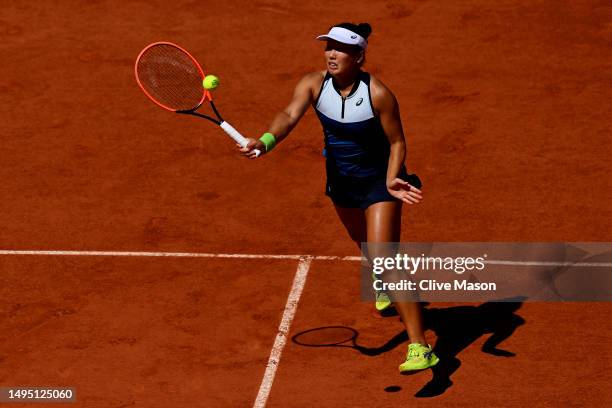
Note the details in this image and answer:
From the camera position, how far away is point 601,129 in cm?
1477

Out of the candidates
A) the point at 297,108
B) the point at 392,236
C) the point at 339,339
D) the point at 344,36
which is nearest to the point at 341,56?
the point at 344,36

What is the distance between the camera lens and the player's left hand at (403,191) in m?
10.2

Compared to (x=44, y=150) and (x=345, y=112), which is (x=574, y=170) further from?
(x=44, y=150)

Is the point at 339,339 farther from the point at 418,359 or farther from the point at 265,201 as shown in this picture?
the point at 265,201

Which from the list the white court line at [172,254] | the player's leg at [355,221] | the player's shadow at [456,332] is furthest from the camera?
the white court line at [172,254]

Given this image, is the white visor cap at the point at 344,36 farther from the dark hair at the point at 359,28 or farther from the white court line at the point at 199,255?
the white court line at the point at 199,255

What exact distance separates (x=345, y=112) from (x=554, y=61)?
646cm

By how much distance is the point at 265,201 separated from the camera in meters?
13.6

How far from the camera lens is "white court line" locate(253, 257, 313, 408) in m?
Result: 10.6

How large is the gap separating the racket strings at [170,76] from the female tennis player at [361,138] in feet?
3.55

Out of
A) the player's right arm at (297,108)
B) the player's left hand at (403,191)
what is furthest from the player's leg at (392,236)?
the player's right arm at (297,108)

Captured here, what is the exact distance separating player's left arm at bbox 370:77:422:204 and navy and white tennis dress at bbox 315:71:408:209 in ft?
0.23

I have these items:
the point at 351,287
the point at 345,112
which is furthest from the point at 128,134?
the point at 345,112

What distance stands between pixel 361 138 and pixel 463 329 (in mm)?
2022
